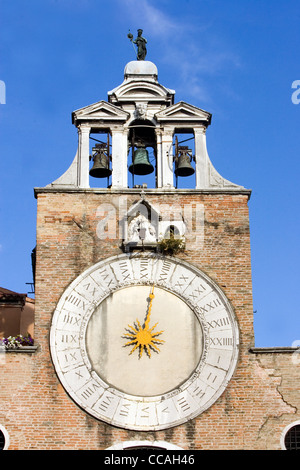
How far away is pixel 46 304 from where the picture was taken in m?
22.1

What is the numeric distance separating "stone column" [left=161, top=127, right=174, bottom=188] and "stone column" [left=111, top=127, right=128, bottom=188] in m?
0.87

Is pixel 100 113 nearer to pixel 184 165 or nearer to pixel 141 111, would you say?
pixel 141 111

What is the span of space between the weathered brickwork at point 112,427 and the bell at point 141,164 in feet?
4.96

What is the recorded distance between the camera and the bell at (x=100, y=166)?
2400cm

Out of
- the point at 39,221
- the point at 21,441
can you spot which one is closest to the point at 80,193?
the point at 39,221

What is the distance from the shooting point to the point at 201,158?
2405 cm

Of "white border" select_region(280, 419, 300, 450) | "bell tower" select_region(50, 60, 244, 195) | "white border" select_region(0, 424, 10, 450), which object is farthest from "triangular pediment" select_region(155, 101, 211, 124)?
"white border" select_region(0, 424, 10, 450)

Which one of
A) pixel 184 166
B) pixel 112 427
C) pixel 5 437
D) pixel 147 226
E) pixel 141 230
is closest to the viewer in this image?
pixel 5 437

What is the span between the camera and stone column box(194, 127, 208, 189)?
23.7 m

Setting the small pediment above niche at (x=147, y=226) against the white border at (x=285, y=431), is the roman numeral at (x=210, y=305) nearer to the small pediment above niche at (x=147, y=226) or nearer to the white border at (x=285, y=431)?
the small pediment above niche at (x=147, y=226)

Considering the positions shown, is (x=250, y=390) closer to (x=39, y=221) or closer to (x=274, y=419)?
(x=274, y=419)

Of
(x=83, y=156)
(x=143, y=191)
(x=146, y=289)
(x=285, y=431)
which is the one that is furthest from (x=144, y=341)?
(x=83, y=156)

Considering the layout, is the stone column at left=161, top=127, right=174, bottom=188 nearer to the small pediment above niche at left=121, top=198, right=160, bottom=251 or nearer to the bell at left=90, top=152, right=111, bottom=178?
the small pediment above niche at left=121, top=198, right=160, bottom=251

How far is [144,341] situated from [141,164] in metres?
4.87
